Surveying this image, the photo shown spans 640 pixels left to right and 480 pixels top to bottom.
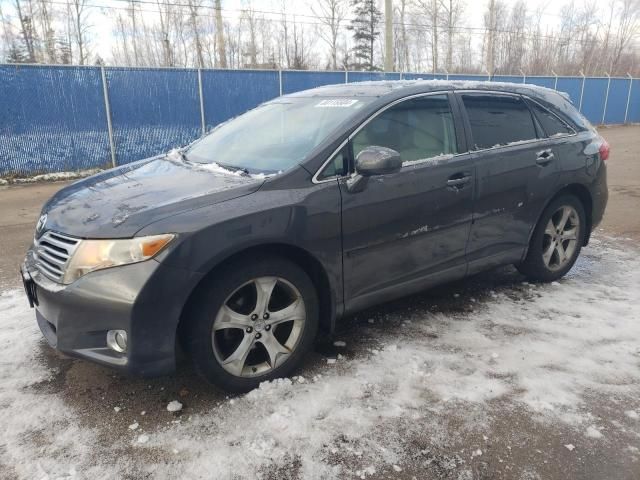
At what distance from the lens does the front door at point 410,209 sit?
3127 millimetres

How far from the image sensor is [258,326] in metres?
2.84

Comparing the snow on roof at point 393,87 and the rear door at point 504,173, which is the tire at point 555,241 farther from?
the snow on roof at point 393,87

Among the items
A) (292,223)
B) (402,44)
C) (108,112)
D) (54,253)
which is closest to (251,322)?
(292,223)

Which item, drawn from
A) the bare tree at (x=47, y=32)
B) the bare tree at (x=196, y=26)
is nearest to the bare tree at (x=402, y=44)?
the bare tree at (x=196, y=26)

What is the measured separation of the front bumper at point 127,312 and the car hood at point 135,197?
23 cm

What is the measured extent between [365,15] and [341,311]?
45.5 metres

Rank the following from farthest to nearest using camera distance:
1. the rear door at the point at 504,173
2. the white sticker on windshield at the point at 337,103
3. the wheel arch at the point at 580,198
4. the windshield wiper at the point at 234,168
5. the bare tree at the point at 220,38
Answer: the bare tree at the point at 220,38 → the wheel arch at the point at 580,198 → the rear door at the point at 504,173 → the white sticker on windshield at the point at 337,103 → the windshield wiper at the point at 234,168

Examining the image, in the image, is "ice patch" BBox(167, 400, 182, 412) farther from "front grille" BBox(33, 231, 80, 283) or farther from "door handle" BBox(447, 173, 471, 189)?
"door handle" BBox(447, 173, 471, 189)

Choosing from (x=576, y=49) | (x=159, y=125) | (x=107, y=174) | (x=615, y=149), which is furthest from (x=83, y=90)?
(x=576, y=49)

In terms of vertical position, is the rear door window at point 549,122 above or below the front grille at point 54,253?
above

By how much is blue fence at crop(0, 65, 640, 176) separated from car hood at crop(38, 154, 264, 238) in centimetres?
852

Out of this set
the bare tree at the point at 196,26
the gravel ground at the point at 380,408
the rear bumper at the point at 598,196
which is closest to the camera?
the gravel ground at the point at 380,408

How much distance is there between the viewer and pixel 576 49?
46.2 m

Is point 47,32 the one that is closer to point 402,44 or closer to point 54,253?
point 402,44
